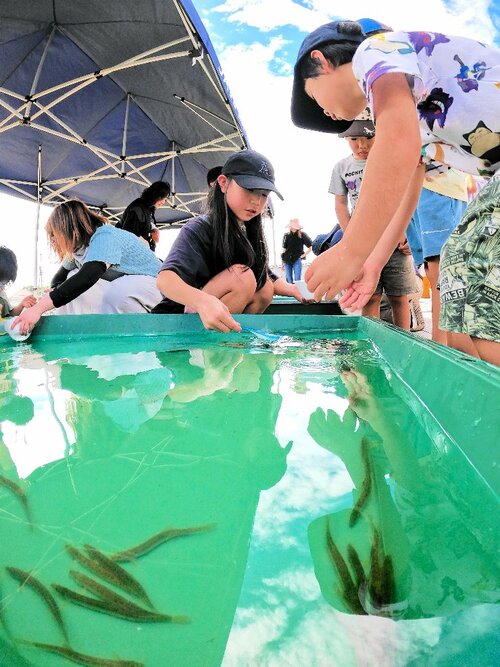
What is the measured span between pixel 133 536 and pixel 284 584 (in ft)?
0.58

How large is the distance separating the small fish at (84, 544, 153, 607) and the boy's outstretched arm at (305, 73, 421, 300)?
613mm

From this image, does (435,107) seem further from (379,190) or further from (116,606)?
(116,606)

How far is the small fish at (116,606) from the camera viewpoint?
1.12 feet

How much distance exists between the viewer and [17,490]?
55 cm

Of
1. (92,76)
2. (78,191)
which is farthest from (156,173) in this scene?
(92,76)

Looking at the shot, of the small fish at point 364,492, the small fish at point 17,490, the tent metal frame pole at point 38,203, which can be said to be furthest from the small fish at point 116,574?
the tent metal frame pole at point 38,203

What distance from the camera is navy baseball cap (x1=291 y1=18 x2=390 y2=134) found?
1051 mm

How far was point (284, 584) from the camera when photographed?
0.37 meters

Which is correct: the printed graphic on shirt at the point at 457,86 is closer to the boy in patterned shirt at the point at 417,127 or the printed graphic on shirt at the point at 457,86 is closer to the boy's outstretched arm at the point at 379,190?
the boy in patterned shirt at the point at 417,127

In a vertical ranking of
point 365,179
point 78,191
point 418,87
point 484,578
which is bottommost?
point 484,578

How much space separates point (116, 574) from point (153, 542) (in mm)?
52

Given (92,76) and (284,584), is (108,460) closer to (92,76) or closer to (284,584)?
(284,584)

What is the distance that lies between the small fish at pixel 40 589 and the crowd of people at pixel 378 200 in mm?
664

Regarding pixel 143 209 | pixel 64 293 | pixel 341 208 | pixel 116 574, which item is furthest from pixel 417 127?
pixel 143 209
